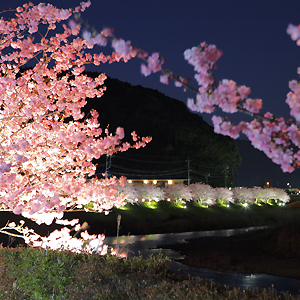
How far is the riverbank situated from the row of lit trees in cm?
1160

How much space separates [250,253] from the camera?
1775 centimetres

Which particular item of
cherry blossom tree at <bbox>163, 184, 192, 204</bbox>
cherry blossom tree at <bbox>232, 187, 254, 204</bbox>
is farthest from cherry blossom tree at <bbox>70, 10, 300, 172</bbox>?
cherry blossom tree at <bbox>232, 187, 254, 204</bbox>

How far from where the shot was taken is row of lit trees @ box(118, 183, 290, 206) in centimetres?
3862

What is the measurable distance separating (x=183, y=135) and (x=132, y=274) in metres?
56.1

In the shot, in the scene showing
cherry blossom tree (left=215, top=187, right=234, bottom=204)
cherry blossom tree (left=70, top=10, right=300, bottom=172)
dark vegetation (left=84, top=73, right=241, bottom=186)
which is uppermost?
dark vegetation (left=84, top=73, right=241, bottom=186)

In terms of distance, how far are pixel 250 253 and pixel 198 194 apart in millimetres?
26397

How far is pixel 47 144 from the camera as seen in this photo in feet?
29.2

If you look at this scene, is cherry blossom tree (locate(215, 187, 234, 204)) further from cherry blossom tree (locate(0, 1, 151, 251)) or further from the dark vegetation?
cherry blossom tree (locate(0, 1, 151, 251))

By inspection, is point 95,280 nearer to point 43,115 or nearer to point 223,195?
point 43,115

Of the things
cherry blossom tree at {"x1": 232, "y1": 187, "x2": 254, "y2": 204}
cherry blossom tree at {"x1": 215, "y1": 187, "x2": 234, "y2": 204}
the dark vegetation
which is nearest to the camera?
cherry blossom tree at {"x1": 215, "y1": 187, "x2": 234, "y2": 204}

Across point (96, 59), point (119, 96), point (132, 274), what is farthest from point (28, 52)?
point (119, 96)

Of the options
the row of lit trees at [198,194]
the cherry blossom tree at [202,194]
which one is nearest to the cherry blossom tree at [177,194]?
the row of lit trees at [198,194]

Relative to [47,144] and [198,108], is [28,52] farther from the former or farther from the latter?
[198,108]

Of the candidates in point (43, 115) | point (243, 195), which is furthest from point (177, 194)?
point (43, 115)
